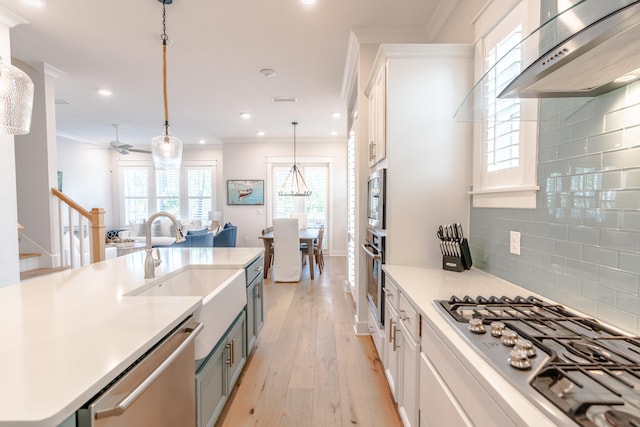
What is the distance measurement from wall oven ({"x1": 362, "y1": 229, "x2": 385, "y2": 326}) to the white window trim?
70 cm

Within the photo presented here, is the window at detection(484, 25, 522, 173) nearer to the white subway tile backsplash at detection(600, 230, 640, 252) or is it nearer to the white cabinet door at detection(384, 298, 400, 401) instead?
the white subway tile backsplash at detection(600, 230, 640, 252)

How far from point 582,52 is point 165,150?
2.45 m

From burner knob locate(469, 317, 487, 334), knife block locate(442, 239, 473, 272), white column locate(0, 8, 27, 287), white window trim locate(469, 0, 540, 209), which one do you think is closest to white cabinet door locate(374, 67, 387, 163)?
white window trim locate(469, 0, 540, 209)

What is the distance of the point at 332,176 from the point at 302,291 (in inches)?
139

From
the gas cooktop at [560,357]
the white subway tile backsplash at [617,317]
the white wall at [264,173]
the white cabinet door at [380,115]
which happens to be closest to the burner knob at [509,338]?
the gas cooktop at [560,357]

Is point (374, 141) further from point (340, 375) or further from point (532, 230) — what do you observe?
point (340, 375)

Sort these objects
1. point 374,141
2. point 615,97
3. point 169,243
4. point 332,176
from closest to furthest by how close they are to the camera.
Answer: point 615,97 → point 374,141 → point 169,243 → point 332,176

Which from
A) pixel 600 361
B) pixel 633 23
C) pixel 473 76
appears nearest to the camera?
pixel 633 23

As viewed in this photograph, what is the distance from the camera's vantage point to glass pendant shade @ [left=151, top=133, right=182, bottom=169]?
2.36 m

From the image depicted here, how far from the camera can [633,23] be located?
0.66m

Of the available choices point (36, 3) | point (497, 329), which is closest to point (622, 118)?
point (497, 329)

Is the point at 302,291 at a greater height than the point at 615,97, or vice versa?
the point at 615,97

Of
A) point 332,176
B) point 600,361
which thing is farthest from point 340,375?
point 332,176

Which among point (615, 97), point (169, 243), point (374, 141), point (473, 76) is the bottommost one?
point (169, 243)
